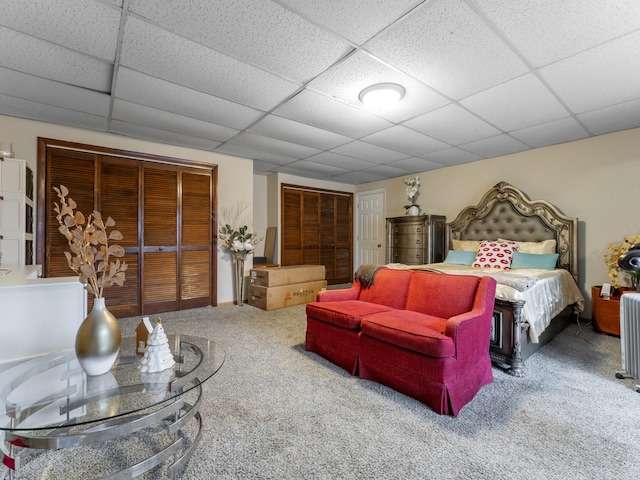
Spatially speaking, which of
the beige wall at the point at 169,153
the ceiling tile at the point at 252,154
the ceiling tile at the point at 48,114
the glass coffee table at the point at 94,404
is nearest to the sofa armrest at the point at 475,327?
the glass coffee table at the point at 94,404

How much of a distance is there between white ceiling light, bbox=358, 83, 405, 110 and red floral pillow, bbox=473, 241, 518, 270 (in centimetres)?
249

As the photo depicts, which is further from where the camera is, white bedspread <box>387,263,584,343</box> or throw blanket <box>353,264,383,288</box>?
throw blanket <box>353,264,383,288</box>

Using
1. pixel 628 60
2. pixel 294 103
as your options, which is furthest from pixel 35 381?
pixel 628 60

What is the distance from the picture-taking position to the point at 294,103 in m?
2.86

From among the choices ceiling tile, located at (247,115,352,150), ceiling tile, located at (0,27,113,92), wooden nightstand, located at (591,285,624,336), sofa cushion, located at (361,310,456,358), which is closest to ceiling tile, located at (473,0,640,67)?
sofa cushion, located at (361,310,456,358)

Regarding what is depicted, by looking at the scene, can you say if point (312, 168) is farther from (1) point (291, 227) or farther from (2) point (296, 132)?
(2) point (296, 132)

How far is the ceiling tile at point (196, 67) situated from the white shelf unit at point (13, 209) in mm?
1630

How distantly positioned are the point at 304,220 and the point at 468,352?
4480 millimetres

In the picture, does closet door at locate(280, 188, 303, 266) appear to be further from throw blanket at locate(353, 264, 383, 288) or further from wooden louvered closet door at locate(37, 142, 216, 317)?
throw blanket at locate(353, 264, 383, 288)

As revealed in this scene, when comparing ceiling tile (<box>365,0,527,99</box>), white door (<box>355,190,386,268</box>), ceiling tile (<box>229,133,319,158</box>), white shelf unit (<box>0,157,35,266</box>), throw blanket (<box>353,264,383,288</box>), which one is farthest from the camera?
white door (<box>355,190,386,268</box>)

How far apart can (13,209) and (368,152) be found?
407 centimetres

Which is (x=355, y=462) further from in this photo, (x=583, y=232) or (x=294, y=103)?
(x=583, y=232)

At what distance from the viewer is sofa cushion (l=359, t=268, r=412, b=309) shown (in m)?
2.86

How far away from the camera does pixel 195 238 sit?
4402mm
